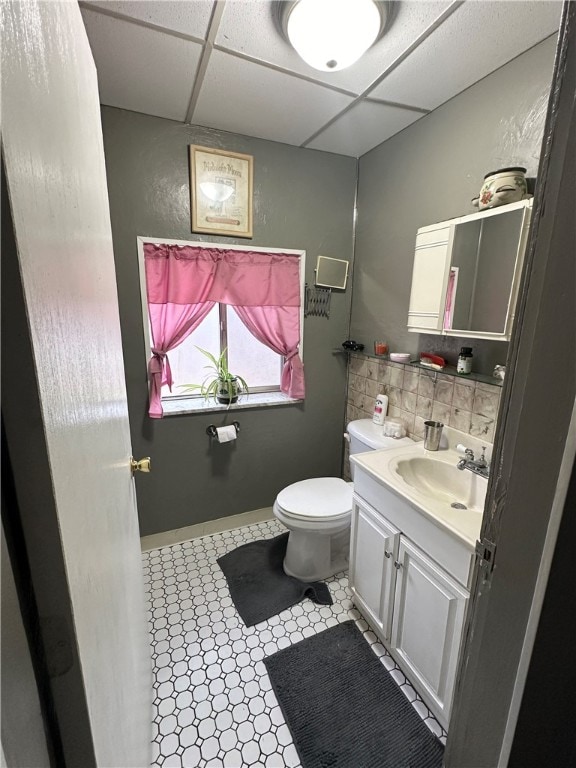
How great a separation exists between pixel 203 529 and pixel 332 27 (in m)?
2.50

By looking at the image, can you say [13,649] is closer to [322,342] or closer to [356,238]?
[322,342]

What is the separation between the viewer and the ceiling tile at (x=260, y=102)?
1.38 metres

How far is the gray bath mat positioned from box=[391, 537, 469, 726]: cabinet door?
0.51 meters

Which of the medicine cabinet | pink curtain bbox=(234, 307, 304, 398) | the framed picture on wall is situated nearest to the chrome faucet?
the medicine cabinet

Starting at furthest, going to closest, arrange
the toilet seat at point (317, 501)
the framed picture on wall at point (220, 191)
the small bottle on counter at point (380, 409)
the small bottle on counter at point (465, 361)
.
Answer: the small bottle on counter at point (380, 409), the framed picture on wall at point (220, 191), the toilet seat at point (317, 501), the small bottle on counter at point (465, 361)

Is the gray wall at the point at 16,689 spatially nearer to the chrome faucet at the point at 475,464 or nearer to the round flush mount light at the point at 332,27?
the chrome faucet at the point at 475,464

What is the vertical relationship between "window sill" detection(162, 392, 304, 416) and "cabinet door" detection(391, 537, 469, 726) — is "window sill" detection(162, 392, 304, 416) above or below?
above

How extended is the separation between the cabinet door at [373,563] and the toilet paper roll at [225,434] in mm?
868

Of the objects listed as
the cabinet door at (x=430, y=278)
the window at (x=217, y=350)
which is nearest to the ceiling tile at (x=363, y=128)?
the cabinet door at (x=430, y=278)

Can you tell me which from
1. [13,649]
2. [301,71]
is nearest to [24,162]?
[13,649]

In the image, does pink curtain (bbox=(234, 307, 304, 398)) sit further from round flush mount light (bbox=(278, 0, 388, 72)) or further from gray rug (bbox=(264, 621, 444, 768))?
gray rug (bbox=(264, 621, 444, 768))

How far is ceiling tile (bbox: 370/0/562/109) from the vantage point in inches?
42.8

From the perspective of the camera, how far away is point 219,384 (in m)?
2.14

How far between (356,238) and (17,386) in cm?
227
